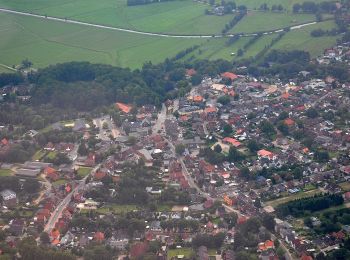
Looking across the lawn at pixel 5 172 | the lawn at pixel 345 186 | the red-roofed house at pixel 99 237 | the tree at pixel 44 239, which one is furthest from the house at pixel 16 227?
the lawn at pixel 345 186

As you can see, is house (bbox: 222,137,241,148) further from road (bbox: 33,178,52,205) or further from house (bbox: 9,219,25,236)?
house (bbox: 9,219,25,236)

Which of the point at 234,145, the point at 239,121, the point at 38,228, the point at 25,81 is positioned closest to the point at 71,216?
the point at 38,228

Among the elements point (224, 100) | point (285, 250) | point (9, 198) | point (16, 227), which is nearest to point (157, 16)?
point (224, 100)

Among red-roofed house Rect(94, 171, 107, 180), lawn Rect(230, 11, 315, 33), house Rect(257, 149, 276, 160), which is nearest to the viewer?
red-roofed house Rect(94, 171, 107, 180)

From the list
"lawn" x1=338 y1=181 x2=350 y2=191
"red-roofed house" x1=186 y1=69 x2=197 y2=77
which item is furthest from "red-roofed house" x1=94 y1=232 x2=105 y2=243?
"red-roofed house" x1=186 y1=69 x2=197 y2=77

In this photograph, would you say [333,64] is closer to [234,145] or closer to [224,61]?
[224,61]

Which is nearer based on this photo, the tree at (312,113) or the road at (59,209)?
the road at (59,209)

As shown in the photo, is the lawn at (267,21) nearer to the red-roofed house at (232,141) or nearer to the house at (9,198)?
the red-roofed house at (232,141)
